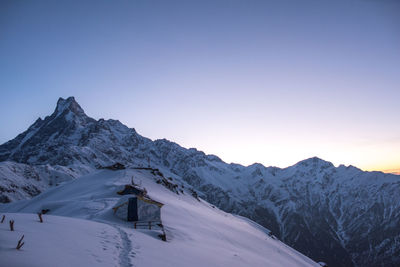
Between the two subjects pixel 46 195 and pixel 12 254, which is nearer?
pixel 12 254

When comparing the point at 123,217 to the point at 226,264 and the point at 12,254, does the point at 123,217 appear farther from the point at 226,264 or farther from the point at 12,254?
the point at 12,254

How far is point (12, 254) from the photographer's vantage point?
1095 centimetres

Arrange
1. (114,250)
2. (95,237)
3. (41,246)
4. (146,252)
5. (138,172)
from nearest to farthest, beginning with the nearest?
(41,246), (114,250), (146,252), (95,237), (138,172)

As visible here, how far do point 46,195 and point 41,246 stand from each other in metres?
57.3

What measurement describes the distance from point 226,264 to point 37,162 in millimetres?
210346

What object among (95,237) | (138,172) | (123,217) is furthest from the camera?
(138,172)

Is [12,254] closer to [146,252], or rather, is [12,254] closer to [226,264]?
[146,252]

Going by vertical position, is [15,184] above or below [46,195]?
below

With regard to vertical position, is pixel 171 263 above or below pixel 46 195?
above

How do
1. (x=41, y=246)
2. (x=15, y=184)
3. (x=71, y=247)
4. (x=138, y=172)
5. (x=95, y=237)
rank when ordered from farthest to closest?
(x=15, y=184) → (x=138, y=172) → (x=95, y=237) → (x=71, y=247) → (x=41, y=246)

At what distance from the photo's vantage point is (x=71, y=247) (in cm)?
1460

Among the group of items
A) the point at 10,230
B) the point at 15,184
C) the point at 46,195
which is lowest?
the point at 15,184

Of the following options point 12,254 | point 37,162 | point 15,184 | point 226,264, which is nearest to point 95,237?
point 12,254

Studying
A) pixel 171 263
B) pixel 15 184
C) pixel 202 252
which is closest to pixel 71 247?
pixel 171 263
